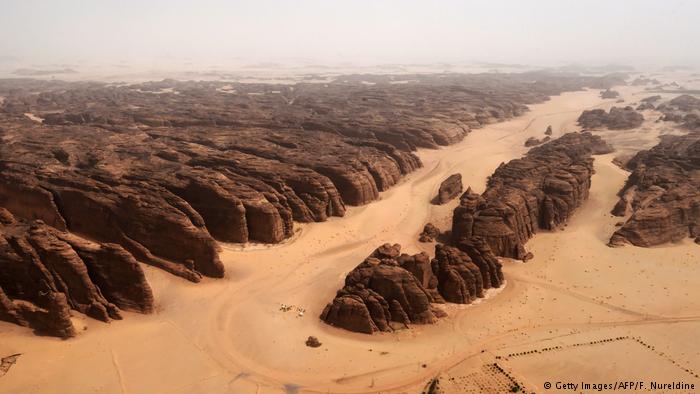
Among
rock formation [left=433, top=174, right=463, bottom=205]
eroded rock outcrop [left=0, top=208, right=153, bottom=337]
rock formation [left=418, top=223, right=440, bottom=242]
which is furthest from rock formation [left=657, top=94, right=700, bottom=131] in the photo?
eroded rock outcrop [left=0, top=208, right=153, bottom=337]

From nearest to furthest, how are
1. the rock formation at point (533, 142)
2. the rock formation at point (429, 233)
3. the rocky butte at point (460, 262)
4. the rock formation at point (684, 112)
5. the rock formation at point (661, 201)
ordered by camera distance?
the rocky butte at point (460, 262) < the rock formation at point (661, 201) < the rock formation at point (429, 233) < the rock formation at point (533, 142) < the rock formation at point (684, 112)

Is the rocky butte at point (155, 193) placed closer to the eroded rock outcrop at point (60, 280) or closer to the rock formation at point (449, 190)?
the eroded rock outcrop at point (60, 280)

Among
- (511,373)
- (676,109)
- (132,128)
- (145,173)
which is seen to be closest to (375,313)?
(511,373)

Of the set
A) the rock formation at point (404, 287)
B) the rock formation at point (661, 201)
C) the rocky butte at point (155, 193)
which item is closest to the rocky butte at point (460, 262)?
the rock formation at point (404, 287)

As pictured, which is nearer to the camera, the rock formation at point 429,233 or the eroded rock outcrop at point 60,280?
the eroded rock outcrop at point 60,280

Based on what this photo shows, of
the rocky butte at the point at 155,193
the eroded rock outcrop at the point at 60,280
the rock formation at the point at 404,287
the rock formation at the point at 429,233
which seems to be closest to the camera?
the eroded rock outcrop at the point at 60,280

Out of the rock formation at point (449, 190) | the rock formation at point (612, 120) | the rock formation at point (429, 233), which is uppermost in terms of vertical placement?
the rock formation at point (612, 120)

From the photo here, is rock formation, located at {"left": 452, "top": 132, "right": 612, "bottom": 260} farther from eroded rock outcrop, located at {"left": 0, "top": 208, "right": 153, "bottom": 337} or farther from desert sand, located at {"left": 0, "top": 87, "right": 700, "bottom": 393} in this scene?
eroded rock outcrop, located at {"left": 0, "top": 208, "right": 153, "bottom": 337}

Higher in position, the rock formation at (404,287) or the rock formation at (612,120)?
the rock formation at (612,120)
